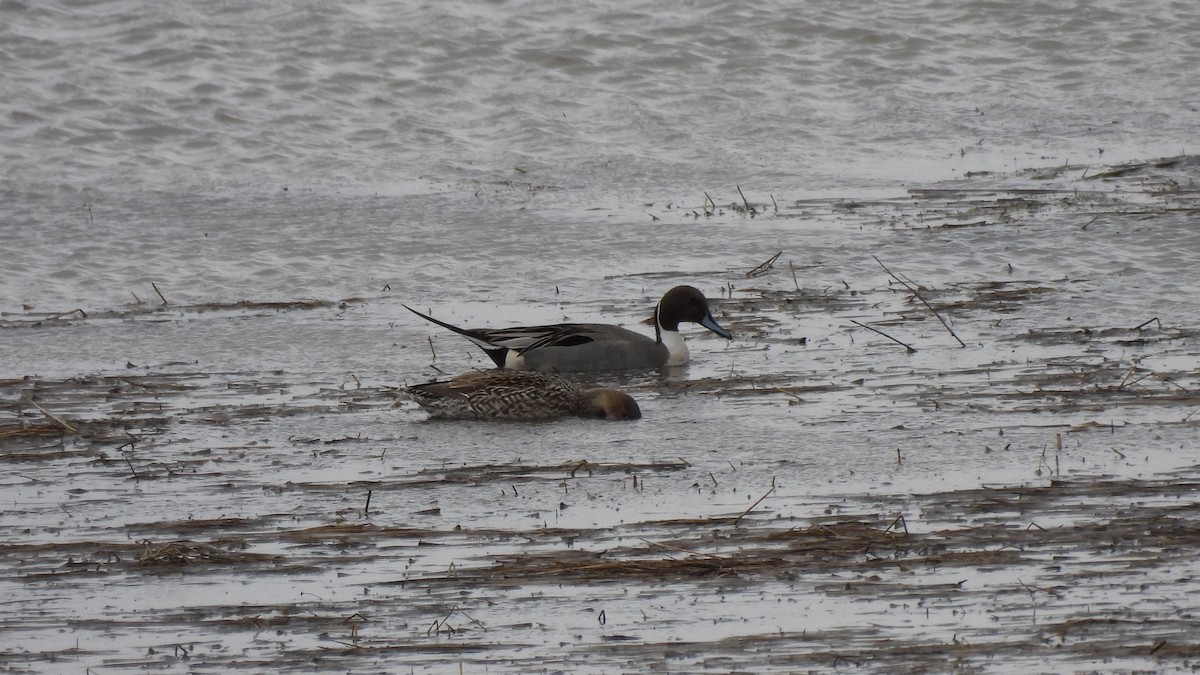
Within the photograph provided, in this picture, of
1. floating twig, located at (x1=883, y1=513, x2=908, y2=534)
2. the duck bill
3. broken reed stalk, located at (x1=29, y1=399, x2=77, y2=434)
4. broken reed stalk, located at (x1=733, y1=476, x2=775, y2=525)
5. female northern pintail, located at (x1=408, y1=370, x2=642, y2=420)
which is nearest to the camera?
floating twig, located at (x1=883, y1=513, x2=908, y2=534)

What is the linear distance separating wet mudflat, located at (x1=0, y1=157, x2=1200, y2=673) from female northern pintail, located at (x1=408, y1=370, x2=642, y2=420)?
0.42ft

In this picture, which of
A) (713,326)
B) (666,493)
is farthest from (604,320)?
(666,493)

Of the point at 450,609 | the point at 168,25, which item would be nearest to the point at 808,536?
the point at 450,609

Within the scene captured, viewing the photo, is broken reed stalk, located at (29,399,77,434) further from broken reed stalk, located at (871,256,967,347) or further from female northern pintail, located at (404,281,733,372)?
broken reed stalk, located at (871,256,967,347)

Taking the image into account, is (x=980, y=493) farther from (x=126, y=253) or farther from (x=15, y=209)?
(x=15, y=209)

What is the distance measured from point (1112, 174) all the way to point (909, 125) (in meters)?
3.04

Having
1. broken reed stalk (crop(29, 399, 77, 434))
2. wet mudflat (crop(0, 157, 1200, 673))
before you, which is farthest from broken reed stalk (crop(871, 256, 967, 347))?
broken reed stalk (crop(29, 399, 77, 434))

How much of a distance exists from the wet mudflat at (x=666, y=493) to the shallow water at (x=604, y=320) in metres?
0.02

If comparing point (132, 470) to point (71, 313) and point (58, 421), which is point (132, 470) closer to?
point (58, 421)

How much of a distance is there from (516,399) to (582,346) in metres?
1.48

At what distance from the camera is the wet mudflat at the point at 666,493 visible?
504 cm

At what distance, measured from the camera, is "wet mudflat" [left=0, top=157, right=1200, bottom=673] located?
504cm

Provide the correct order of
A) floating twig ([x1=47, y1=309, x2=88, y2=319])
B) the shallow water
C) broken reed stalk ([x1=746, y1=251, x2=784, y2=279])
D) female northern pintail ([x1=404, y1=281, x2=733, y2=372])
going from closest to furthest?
the shallow water, female northern pintail ([x1=404, y1=281, x2=733, y2=372]), floating twig ([x1=47, y1=309, x2=88, y2=319]), broken reed stalk ([x1=746, y1=251, x2=784, y2=279])

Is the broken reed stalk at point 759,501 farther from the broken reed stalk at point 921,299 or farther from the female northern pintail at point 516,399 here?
the broken reed stalk at point 921,299
